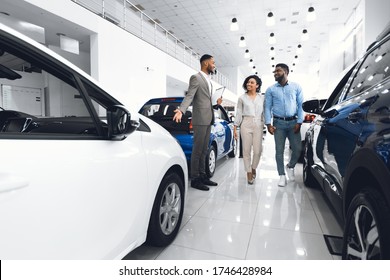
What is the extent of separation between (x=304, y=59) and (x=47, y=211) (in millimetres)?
19358

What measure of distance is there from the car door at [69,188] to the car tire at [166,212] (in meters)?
0.17

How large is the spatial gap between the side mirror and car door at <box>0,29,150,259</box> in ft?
0.16

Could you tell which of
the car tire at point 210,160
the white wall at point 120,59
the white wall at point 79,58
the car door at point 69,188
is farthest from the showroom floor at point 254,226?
the white wall at point 79,58

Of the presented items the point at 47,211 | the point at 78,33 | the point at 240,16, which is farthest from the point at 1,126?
the point at 240,16

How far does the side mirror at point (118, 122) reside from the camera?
41.1 inches

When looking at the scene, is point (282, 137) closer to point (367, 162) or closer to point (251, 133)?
point (251, 133)

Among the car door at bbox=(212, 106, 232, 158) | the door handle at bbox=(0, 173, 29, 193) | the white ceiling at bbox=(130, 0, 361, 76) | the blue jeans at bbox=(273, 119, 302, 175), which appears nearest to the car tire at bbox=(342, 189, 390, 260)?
the door handle at bbox=(0, 173, 29, 193)

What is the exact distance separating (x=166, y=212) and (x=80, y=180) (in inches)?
33.8

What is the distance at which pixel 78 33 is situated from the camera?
5.93 meters

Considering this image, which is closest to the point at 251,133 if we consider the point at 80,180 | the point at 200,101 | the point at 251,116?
the point at 251,116

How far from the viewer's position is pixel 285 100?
3.00 metres

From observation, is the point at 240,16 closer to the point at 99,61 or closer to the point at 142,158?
the point at 99,61

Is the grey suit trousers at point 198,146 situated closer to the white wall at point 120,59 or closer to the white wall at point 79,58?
the white wall at point 120,59

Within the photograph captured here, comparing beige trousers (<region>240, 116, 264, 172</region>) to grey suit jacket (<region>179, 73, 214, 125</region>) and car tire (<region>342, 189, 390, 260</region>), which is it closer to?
grey suit jacket (<region>179, 73, 214, 125</region>)
